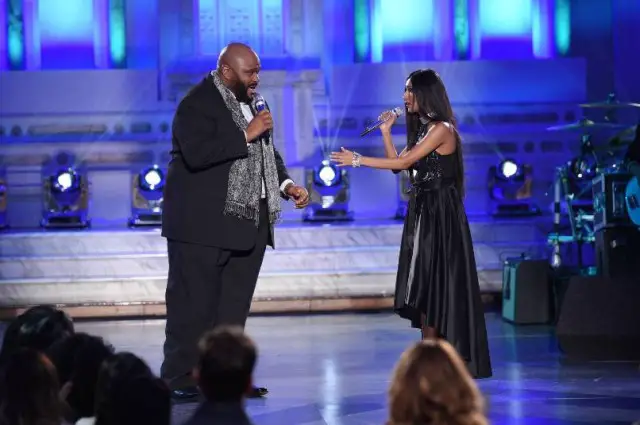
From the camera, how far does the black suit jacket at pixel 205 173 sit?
17.3ft

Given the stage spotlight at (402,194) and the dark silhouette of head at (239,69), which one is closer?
the dark silhouette of head at (239,69)

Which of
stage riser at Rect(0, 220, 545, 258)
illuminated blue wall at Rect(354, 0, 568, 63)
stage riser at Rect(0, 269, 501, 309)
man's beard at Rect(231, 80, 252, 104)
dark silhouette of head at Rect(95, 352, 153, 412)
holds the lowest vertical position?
stage riser at Rect(0, 269, 501, 309)

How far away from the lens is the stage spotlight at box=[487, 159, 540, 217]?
11.6 metres

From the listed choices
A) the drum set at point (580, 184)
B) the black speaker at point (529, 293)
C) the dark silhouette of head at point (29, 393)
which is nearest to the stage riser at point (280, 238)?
the drum set at point (580, 184)

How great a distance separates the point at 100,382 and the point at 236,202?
8.07ft

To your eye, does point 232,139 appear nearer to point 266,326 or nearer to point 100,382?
point 100,382

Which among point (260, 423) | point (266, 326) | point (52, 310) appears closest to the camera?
point (52, 310)

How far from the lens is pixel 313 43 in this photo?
40.1 ft

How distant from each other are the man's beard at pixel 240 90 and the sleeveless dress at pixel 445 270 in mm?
891

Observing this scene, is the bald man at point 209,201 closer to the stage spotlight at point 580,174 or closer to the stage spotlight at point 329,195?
the stage spotlight at point 580,174

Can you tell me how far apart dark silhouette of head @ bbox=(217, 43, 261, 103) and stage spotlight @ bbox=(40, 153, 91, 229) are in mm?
6171

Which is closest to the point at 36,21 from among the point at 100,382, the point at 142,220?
the point at 142,220

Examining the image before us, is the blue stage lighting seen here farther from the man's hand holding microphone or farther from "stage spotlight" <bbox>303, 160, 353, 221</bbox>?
the man's hand holding microphone

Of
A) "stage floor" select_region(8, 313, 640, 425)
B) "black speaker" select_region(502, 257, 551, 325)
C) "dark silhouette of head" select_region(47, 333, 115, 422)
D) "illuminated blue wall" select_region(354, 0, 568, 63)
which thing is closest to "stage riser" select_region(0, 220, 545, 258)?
"stage floor" select_region(8, 313, 640, 425)
